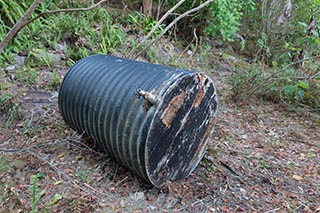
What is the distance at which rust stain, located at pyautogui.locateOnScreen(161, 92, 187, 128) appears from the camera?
1.86 m

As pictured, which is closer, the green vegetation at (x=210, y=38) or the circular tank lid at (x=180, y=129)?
the circular tank lid at (x=180, y=129)

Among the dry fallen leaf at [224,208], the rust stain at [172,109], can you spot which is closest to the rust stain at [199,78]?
the rust stain at [172,109]

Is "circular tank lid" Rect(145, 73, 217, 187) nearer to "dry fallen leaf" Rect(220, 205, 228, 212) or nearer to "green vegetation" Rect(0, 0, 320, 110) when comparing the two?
"dry fallen leaf" Rect(220, 205, 228, 212)

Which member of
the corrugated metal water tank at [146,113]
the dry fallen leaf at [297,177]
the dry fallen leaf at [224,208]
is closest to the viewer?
the corrugated metal water tank at [146,113]

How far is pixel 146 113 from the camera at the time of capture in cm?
180

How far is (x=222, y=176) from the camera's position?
92.7 inches

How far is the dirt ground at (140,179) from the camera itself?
75.5 inches

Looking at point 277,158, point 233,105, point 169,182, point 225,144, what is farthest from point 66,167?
point 233,105

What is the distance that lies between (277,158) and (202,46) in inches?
160

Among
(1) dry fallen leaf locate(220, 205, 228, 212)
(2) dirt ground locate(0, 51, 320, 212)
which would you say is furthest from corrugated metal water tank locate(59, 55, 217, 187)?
(1) dry fallen leaf locate(220, 205, 228, 212)

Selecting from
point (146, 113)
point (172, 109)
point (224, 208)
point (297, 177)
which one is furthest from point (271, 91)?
point (146, 113)

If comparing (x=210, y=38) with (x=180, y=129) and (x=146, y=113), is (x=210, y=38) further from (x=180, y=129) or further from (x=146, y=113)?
(x=146, y=113)

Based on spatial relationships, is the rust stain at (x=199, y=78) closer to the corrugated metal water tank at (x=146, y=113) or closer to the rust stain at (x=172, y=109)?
the corrugated metal water tank at (x=146, y=113)

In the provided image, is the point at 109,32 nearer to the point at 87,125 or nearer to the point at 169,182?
the point at 87,125
